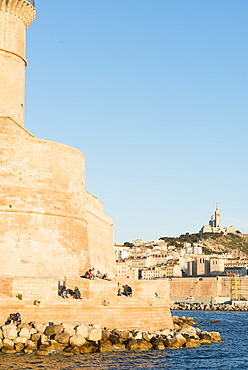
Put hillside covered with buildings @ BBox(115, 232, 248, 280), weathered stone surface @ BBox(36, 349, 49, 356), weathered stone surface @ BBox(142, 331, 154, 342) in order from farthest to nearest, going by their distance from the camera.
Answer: hillside covered with buildings @ BBox(115, 232, 248, 280)
weathered stone surface @ BBox(142, 331, 154, 342)
weathered stone surface @ BBox(36, 349, 49, 356)

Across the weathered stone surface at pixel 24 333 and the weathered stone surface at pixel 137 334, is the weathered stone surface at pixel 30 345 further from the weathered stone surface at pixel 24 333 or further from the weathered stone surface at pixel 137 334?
the weathered stone surface at pixel 137 334

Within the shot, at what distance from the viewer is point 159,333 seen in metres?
18.0

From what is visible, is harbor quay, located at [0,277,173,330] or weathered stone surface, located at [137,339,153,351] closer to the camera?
harbor quay, located at [0,277,173,330]

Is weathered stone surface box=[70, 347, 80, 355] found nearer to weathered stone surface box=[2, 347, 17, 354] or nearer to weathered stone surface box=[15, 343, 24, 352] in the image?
weathered stone surface box=[15, 343, 24, 352]

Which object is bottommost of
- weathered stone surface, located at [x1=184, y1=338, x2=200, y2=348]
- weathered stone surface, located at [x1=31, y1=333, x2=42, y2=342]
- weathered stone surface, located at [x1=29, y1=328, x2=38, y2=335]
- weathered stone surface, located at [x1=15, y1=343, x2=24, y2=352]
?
weathered stone surface, located at [x1=184, y1=338, x2=200, y2=348]

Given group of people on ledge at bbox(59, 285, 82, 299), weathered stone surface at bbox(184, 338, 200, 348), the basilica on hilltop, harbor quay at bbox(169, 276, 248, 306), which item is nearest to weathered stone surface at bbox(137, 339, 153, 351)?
weathered stone surface at bbox(184, 338, 200, 348)

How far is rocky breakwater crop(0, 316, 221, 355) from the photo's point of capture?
1545 centimetres

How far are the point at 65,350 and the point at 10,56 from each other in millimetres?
11956

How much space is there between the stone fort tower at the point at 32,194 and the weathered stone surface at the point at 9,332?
12.4 feet

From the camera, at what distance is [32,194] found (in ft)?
66.6

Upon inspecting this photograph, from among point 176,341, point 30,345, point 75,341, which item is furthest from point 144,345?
point 30,345

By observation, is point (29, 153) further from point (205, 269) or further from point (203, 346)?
point (205, 269)

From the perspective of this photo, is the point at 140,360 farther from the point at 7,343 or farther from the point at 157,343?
the point at 7,343

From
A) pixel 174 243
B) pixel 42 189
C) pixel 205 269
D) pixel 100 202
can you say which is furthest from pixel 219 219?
pixel 42 189
